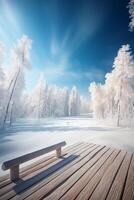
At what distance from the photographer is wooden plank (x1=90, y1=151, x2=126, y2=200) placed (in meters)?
3.18

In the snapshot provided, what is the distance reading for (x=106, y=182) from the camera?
12.4 feet

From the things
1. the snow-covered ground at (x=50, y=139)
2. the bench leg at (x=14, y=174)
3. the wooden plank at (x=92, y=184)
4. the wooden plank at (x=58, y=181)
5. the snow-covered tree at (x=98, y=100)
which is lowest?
the snow-covered ground at (x=50, y=139)

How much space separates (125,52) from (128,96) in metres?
7.82

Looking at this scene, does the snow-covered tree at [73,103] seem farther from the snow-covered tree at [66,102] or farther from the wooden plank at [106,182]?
the wooden plank at [106,182]

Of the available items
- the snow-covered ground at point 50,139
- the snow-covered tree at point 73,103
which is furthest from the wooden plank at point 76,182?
the snow-covered tree at point 73,103

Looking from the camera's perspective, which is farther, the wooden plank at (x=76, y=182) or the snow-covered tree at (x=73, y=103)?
the snow-covered tree at (x=73, y=103)

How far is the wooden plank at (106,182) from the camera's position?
3.18 meters

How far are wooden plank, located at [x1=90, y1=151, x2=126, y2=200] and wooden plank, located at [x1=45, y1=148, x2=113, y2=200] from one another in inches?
14.4

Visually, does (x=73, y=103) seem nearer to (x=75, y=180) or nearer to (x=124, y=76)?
(x=124, y=76)

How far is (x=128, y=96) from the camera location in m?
25.7

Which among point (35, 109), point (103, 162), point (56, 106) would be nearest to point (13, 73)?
point (103, 162)

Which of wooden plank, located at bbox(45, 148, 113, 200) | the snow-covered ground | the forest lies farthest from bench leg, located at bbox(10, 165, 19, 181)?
the forest

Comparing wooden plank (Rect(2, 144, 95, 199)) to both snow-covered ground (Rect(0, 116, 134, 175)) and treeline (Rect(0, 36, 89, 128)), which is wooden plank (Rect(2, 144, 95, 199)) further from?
treeline (Rect(0, 36, 89, 128))

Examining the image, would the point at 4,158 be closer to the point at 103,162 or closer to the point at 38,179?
the point at 38,179
